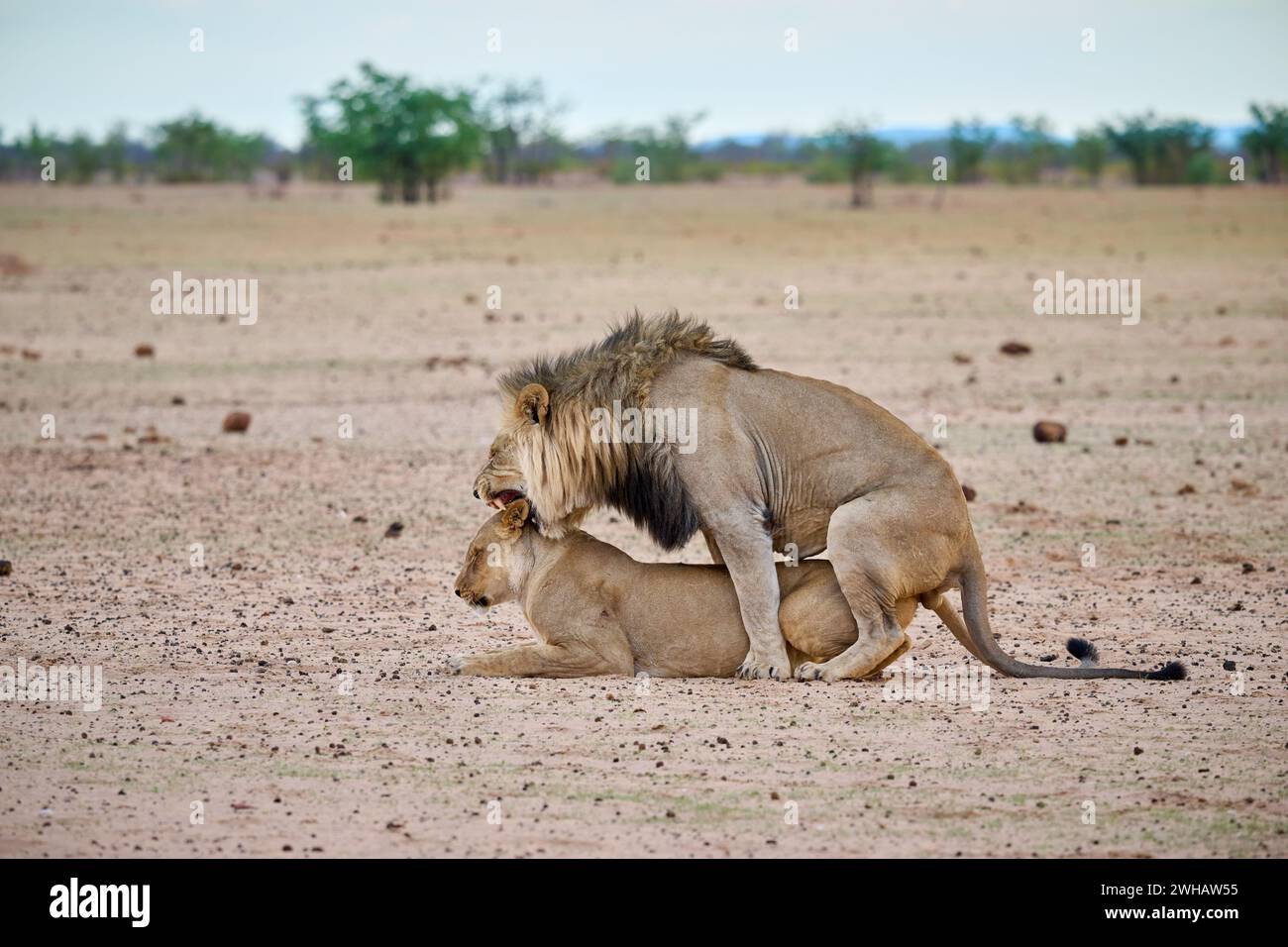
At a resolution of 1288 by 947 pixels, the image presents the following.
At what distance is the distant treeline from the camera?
1849 inches

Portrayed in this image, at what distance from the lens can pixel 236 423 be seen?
15844 millimetres

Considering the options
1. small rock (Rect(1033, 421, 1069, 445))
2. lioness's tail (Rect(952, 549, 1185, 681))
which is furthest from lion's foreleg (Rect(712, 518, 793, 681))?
small rock (Rect(1033, 421, 1069, 445))

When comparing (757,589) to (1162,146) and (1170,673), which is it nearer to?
(1170,673)

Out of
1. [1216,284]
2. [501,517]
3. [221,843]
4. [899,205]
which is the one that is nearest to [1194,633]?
[501,517]

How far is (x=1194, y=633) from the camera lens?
9.12 m

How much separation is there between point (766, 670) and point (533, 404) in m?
1.63

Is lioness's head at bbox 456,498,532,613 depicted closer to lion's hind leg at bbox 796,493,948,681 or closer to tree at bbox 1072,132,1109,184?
lion's hind leg at bbox 796,493,948,681

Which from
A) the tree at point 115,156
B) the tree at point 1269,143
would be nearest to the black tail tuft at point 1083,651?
the tree at point 1269,143

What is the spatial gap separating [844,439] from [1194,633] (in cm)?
227

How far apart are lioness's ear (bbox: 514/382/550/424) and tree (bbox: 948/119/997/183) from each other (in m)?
50.0

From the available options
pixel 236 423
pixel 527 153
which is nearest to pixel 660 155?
pixel 527 153

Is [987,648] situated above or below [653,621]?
below

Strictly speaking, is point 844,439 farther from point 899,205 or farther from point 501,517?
point 899,205

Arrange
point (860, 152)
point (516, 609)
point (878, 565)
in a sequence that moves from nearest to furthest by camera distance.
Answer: point (878, 565) → point (516, 609) → point (860, 152)
